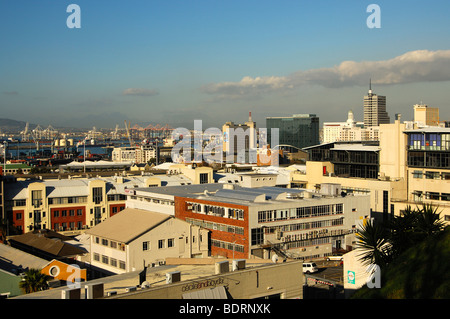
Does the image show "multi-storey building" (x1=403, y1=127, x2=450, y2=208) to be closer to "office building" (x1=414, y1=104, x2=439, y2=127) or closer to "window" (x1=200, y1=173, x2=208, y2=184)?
"window" (x1=200, y1=173, x2=208, y2=184)

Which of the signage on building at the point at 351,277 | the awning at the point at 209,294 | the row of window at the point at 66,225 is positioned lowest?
the row of window at the point at 66,225

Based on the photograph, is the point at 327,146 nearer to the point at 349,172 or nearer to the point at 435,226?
the point at 349,172

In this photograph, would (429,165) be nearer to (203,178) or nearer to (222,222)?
(222,222)

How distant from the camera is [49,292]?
1237 centimetres

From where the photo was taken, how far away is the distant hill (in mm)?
11145

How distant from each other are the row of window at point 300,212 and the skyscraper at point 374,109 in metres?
165

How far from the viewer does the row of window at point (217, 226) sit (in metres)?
24.5

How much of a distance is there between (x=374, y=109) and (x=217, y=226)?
16931 centimetres

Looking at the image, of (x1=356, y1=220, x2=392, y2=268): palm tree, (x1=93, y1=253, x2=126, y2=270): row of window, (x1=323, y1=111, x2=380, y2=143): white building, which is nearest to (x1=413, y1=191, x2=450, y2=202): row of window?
(x1=356, y1=220, x2=392, y2=268): palm tree

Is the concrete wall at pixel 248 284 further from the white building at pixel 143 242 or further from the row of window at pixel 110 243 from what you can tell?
the row of window at pixel 110 243

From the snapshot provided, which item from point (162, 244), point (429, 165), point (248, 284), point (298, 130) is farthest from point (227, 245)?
point (298, 130)

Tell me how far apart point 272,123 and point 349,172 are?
414ft

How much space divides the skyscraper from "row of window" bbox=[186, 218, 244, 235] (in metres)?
167

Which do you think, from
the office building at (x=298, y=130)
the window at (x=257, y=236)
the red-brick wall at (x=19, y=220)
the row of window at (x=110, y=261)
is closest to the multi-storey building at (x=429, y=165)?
the window at (x=257, y=236)
